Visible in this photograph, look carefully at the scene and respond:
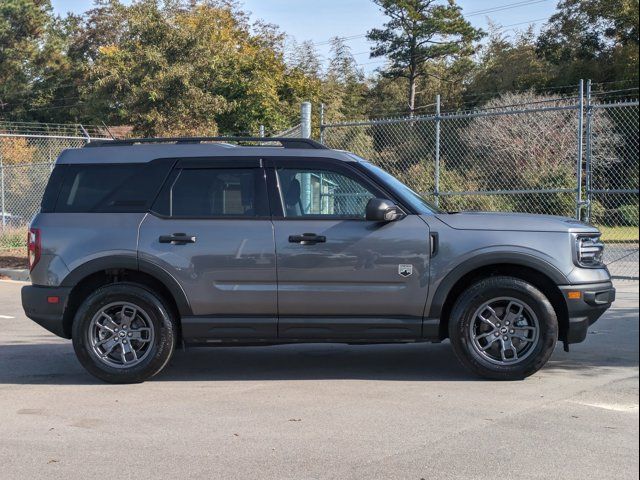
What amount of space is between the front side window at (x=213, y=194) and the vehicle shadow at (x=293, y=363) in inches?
59.7

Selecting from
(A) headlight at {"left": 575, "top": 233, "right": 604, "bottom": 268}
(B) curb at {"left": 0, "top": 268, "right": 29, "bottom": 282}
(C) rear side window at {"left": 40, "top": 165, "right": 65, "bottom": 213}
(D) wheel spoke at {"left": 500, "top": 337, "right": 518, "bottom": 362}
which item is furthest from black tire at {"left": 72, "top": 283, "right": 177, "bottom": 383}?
(B) curb at {"left": 0, "top": 268, "right": 29, "bottom": 282}

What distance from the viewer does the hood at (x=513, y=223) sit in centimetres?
635

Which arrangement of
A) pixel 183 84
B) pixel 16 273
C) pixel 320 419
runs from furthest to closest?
1. pixel 183 84
2. pixel 16 273
3. pixel 320 419

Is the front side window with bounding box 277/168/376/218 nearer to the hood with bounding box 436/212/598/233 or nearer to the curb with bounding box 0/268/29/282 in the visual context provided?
the hood with bounding box 436/212/598/233

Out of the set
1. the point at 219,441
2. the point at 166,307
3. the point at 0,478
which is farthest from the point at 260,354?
the point at 0,478

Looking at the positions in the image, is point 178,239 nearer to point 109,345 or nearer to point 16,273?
point 109,345

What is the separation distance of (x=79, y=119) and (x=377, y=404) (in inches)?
1725

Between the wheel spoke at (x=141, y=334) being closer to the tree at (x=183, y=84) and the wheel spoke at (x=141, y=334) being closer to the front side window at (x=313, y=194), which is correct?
the front side window at (x=313, y=194)

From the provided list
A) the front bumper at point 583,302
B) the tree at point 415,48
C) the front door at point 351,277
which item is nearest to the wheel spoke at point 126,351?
the front door at point 351,277

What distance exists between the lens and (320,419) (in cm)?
543

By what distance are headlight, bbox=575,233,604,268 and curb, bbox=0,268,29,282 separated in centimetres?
1182

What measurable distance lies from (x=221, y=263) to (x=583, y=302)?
3051 millimetres

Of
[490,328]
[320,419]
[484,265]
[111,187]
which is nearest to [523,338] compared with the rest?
[490,328]

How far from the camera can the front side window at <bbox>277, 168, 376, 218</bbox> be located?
6598 mm
